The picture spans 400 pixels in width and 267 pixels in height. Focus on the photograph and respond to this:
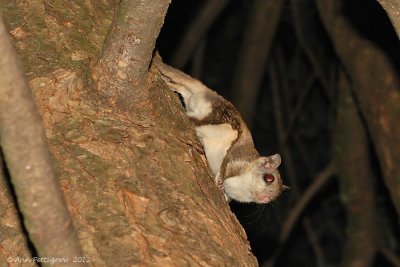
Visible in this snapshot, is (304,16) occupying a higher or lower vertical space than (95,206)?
lower

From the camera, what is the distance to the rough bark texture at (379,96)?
555 centimetres

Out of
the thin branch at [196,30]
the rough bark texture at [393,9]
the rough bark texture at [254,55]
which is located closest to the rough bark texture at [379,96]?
the rough bark texture at [254,55]

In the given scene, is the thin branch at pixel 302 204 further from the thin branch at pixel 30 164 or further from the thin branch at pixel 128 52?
the thin branch at pixel 30 164

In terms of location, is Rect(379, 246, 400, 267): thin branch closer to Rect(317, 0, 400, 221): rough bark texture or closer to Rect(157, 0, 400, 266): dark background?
Rect(157, 0, 400, 266): dark background

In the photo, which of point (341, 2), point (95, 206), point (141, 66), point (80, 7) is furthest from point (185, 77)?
point (341, 2)

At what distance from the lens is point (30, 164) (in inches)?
75.0

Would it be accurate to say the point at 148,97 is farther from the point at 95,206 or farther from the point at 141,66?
the point at 95,206

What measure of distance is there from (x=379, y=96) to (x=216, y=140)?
1.64m

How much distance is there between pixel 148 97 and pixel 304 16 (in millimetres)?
5723

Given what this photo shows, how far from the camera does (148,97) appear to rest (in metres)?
3.10

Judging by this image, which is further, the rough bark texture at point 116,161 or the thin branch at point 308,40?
the thin branch at point 308,40

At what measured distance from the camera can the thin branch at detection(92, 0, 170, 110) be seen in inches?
115

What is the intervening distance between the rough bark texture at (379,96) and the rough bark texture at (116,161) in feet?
8.58

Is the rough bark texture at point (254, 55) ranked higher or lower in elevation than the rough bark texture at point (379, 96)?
lower
